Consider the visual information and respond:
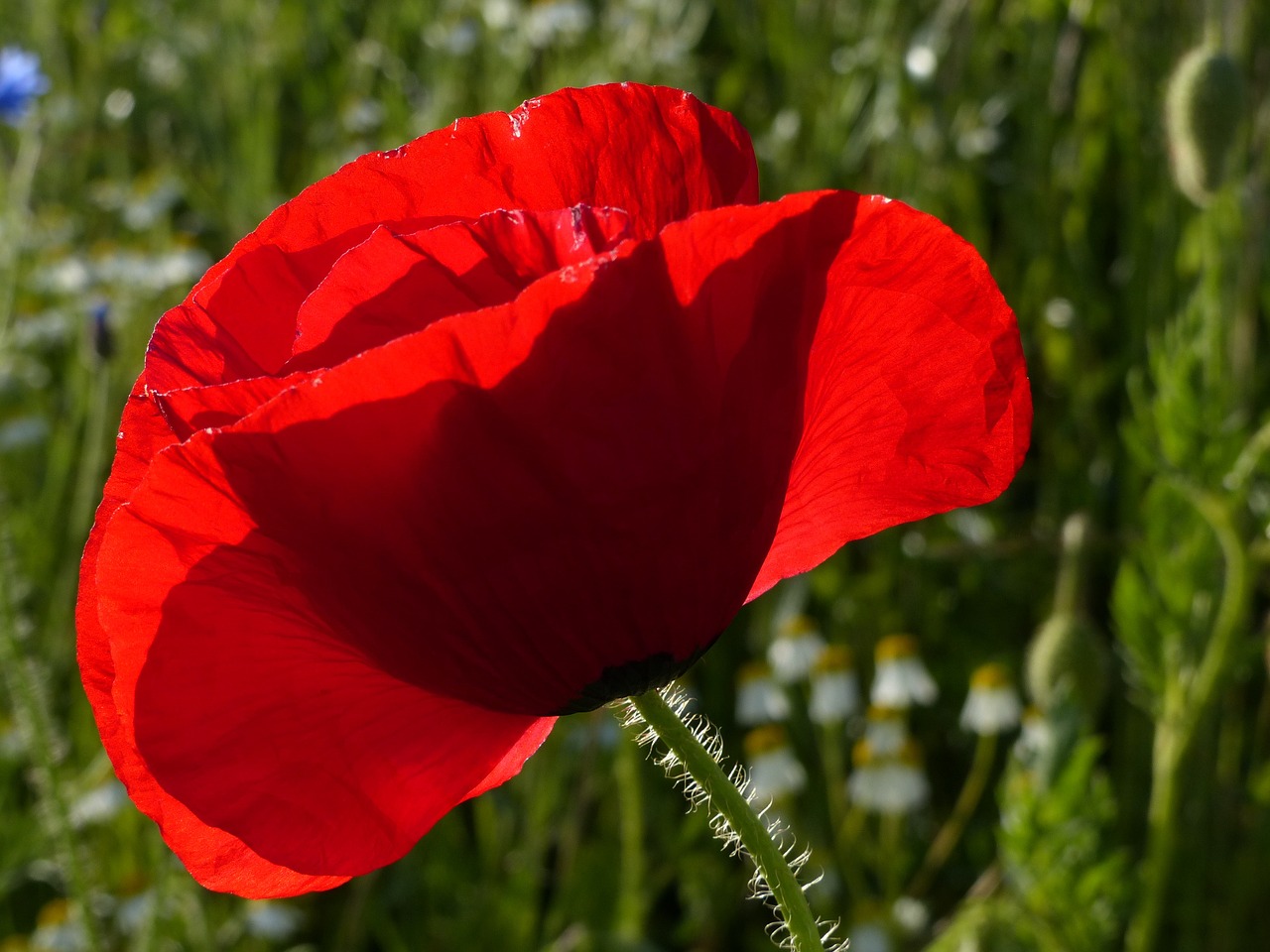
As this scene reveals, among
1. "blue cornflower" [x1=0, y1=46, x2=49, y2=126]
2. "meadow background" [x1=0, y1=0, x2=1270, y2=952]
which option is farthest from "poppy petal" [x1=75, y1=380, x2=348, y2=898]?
"blue cornflower" [x1=0, y1=46, x2=49, y2=126]

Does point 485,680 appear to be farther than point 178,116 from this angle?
No

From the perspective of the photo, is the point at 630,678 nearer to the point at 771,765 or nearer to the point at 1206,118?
the point at 1206,118

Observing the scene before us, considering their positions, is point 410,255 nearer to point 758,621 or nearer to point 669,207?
point 669,207

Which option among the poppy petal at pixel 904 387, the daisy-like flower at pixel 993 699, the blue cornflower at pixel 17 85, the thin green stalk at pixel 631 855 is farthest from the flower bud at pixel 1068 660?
the blue cornflower at pixel 17 85

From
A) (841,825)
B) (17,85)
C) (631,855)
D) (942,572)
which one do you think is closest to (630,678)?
(631,855)

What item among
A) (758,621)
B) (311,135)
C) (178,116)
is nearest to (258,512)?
(758,621)

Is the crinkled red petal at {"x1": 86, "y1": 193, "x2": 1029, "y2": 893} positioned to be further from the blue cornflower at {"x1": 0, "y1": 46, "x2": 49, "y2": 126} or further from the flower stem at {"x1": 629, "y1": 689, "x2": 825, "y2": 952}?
the blue cornflower at {"x1": 0, "y1": 46, "x2": 49, "y2": 126}
